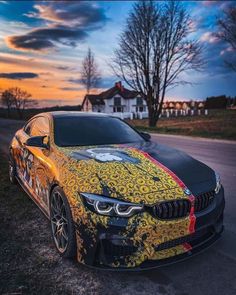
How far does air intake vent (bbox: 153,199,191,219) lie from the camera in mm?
3070

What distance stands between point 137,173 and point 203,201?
28.3 inches

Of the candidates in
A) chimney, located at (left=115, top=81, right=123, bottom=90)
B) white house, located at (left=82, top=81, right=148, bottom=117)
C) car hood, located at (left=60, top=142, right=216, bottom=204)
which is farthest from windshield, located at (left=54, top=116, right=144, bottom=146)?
chimney, located at (left=115, top=81, right=123, bottom=90)

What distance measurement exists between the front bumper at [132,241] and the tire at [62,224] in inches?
7.3

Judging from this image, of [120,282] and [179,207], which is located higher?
[179,207]

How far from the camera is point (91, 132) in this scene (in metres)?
4.89

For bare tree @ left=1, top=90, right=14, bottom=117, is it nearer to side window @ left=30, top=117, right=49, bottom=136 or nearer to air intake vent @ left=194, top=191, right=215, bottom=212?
side window @ left=30, top=117, right=49, bottom=136

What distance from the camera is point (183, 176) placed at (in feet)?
11.7

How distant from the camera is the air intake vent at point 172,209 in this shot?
3.07 meters

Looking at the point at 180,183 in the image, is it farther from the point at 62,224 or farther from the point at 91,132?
the point at 91,132

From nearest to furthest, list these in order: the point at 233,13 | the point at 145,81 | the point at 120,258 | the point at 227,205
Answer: the point at 120,258
the point at 227,205
the point at 233,13
the point at 145,81

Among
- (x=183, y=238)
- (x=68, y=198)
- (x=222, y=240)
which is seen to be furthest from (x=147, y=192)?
(x=222, y=240)

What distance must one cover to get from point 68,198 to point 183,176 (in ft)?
3.99

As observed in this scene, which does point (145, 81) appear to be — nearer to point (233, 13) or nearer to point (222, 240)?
point (233, 13)

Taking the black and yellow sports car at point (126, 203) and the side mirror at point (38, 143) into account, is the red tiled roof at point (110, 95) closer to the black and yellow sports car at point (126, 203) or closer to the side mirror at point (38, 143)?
the side mirror at point (38, 143)
